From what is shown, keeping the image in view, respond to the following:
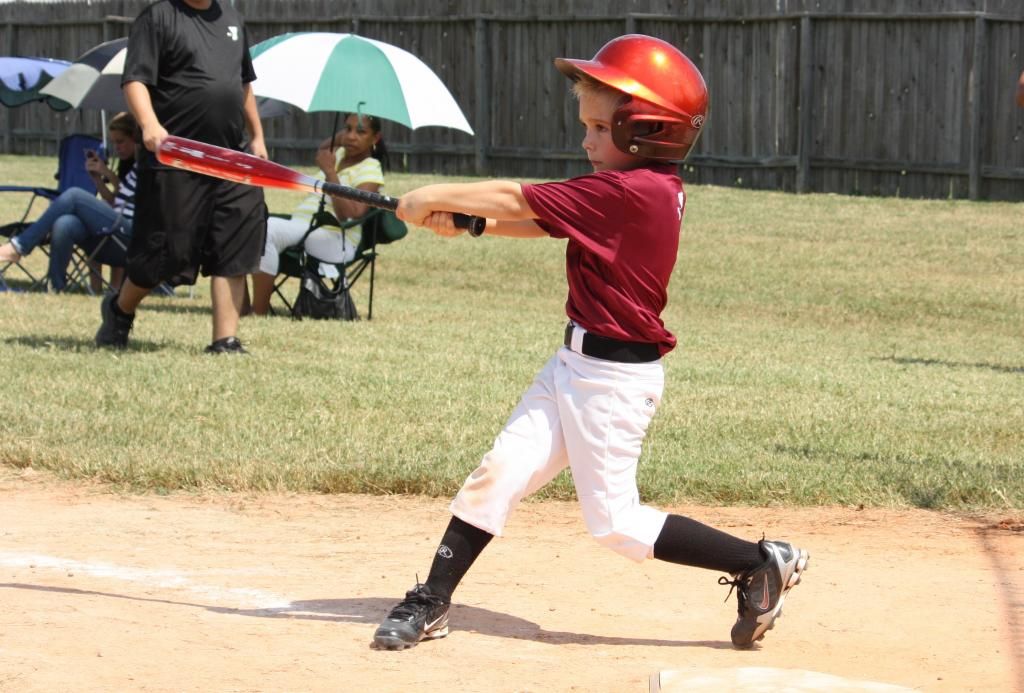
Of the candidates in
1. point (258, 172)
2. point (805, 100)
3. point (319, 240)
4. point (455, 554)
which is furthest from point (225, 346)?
point (805, 100)

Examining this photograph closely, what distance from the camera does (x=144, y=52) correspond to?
8.59m

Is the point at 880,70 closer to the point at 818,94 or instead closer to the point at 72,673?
the point at 818,94

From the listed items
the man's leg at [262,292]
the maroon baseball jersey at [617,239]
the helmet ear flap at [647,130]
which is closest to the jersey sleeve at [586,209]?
the maroon baseball jersey at [617,239]

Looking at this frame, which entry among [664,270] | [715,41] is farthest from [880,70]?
[664,270]

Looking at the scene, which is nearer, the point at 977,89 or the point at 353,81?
the point at 353,81

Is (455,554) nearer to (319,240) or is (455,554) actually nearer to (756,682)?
(756,682)

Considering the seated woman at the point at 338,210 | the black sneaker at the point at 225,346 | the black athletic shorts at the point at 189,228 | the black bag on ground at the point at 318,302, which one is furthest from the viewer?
the black bag on ground at the point at 318,302

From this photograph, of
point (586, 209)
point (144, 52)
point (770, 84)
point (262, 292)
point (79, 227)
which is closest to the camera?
point (586, 209)

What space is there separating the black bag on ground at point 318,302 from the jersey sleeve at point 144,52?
307 centimetres

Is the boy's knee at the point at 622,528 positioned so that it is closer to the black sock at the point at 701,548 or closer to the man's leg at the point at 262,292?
the black sock at the point at 701,548

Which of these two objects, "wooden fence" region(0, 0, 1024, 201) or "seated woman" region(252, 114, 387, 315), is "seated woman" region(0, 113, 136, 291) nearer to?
"seated woman" region(252, 114, 387, 315)

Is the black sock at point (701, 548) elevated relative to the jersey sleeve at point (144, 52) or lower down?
lower down

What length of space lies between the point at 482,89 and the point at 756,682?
57.5 feet

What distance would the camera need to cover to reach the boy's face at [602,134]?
13.9ft
